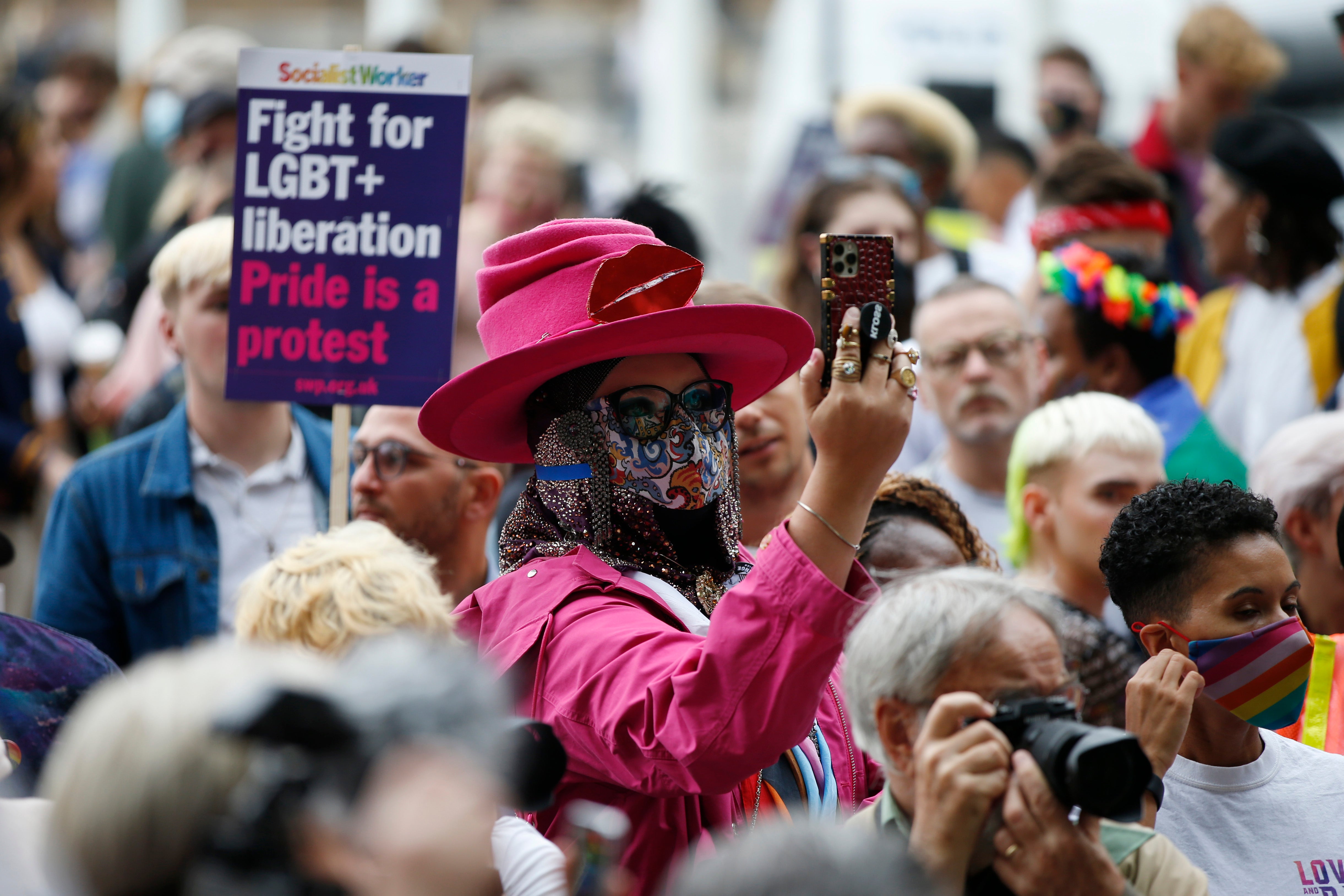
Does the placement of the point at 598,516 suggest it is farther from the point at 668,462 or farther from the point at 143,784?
the point at 143,784

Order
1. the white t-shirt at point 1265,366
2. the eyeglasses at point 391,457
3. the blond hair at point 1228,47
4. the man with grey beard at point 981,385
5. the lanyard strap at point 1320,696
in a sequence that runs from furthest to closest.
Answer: the blond hair at point 1228,47, the white t-shirt at point 1265,366, the man with grey beard at point 981,385, the eyeglasses at point 391,457, the lanyard strap at point 1320,696

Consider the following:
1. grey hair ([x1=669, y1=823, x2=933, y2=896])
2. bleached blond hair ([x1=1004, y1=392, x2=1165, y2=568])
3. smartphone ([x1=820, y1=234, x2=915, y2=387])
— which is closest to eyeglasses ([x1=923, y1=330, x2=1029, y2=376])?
bleached blond hair ([x1=1004, y1=392, x2=1165, y2=568])

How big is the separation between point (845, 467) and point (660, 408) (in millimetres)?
572

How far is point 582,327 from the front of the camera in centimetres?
287

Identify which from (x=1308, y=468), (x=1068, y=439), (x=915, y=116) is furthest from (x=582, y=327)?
(x=915, y=116)

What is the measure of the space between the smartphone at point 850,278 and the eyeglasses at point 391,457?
6.05 feet

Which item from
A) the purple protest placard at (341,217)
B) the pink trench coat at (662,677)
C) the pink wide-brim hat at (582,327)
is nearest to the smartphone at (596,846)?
the pink trench coat at (662,677)

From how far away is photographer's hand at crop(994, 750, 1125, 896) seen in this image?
2049 millimetres

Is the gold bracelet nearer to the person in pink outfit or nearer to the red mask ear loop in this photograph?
the person in pink outfit

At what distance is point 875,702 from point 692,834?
0.59 m

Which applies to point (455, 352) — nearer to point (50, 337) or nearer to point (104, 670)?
point (50, 337)

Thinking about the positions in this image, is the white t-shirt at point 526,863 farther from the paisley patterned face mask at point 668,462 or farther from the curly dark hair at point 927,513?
the curly dark hair at point 927,513

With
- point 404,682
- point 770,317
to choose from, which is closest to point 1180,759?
point 770,317

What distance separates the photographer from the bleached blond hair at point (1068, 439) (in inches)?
171
